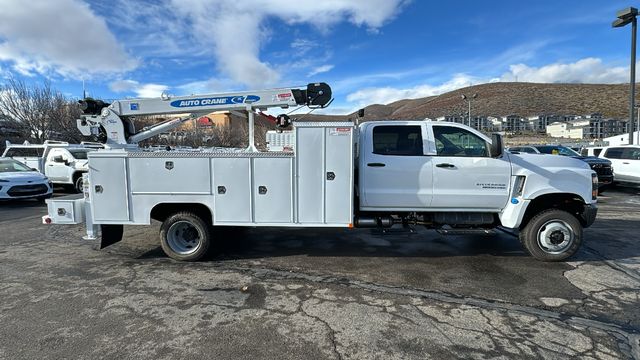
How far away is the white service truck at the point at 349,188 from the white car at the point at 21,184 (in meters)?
8.07

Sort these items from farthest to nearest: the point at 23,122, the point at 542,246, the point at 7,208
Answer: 1. the point at 23,122
2. the point at 7,208
3. the point at 542,246

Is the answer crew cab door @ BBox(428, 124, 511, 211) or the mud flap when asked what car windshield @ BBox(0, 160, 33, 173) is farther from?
crew cab door @ BBox(428, 124, 511, 211)

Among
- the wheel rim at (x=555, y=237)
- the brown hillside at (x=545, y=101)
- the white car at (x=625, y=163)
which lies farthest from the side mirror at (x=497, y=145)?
the brown hillside at (x=545, y=101)

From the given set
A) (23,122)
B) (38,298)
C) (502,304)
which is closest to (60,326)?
(38,298)

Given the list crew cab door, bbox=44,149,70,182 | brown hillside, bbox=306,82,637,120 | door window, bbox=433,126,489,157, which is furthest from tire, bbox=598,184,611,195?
brown hillside, bbox=306,82,637,120

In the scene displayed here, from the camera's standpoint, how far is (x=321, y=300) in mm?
4363

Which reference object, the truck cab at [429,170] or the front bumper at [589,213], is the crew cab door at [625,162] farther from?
the truck cab at [429,170]

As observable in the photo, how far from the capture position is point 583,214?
5707mm

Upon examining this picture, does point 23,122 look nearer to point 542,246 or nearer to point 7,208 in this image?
point 7,208

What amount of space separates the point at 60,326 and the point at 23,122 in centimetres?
3375

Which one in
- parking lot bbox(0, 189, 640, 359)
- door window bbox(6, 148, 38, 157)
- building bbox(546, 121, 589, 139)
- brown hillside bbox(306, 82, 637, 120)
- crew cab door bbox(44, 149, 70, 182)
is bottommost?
parking lot bbox(0, 189, 640, 359)

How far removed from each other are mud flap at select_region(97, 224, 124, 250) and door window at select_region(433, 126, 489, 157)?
536cm

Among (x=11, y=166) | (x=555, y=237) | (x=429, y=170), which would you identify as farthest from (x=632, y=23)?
(x=11, y=166)

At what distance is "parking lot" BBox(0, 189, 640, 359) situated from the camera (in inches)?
133
